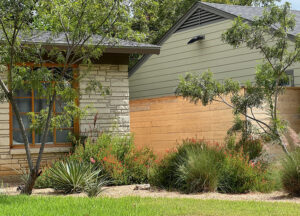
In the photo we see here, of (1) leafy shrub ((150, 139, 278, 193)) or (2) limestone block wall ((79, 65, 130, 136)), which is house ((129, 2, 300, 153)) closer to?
(1) leafy shrub ((150, 139, 278, 193))

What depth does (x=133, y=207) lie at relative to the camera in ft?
22.4

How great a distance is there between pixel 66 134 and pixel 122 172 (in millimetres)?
2266

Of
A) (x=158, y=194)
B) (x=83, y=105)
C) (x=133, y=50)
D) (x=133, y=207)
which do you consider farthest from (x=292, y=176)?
(x=83, y=105)

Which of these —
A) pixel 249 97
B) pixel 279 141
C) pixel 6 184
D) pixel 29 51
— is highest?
pixel 29 51

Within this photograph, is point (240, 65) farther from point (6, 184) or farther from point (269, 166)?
point (6, 184)

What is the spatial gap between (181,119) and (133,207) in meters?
6.25

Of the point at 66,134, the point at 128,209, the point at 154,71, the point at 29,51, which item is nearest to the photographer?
the point at 128,209

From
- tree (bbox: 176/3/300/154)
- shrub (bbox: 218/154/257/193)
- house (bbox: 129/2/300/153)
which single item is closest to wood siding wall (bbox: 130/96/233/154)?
house (bbox: 129/2/300/153)

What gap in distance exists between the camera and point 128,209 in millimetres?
6672

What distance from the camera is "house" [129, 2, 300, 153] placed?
11914 mm

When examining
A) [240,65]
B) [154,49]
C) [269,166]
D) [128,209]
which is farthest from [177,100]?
[128,209]

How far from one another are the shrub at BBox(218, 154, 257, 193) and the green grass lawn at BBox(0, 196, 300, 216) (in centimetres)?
172

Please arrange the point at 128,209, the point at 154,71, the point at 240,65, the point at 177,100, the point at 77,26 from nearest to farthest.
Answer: the point at 128,209, the point at 77,26, the point at 177,100, the point at 240,65, the point at 154,71

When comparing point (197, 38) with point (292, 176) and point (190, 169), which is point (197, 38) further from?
point (292, 176)
